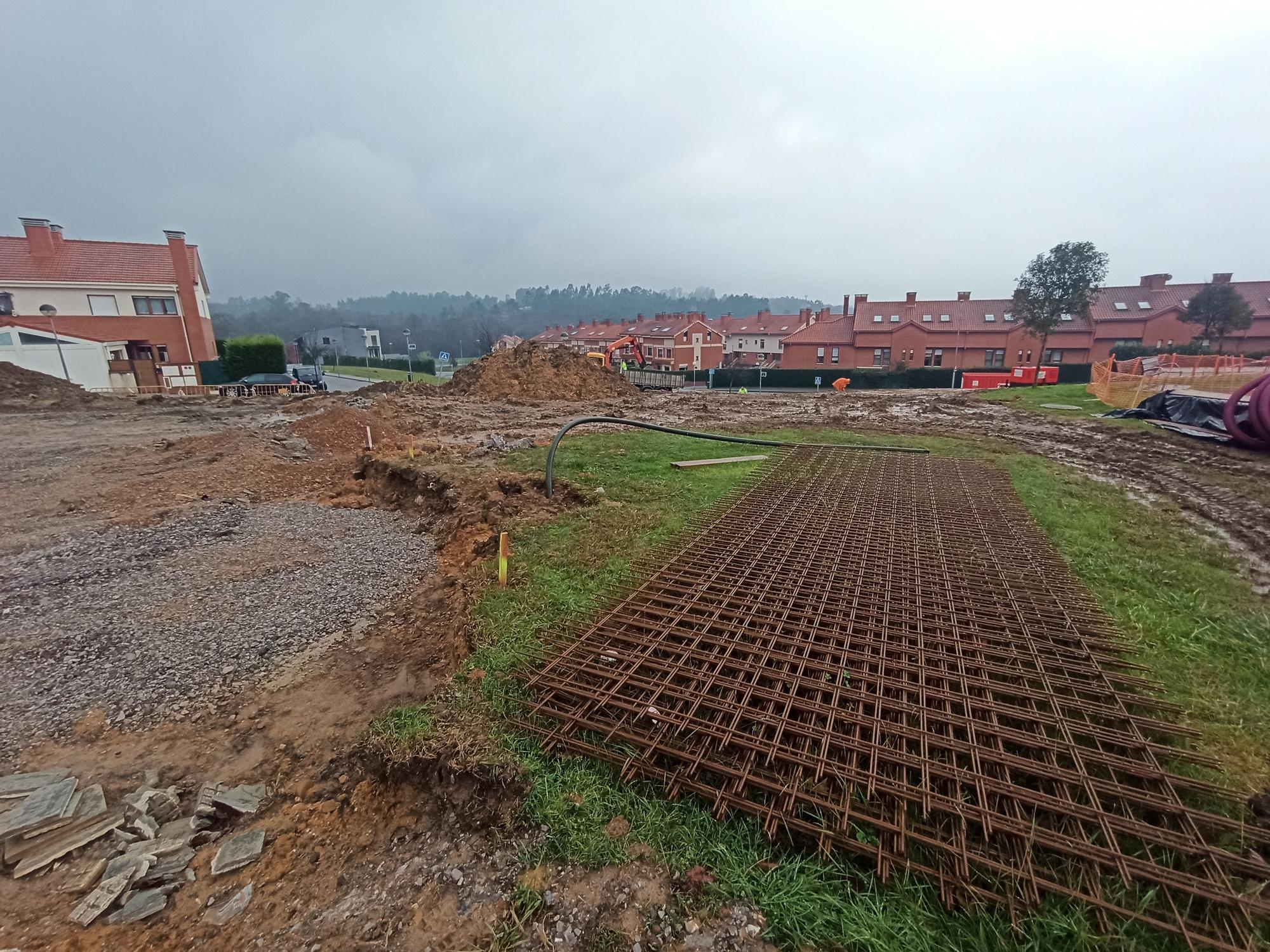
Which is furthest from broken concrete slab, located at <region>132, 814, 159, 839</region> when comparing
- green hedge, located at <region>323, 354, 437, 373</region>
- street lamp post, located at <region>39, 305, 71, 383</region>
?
green hedge, located at <region>323, 354, 437, 373</region>

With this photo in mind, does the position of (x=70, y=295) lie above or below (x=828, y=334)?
above

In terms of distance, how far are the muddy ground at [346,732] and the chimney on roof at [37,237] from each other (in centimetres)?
2538

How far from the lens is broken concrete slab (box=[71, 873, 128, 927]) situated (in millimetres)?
2361

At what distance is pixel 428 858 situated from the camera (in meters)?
2.40

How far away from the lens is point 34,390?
19.6 m

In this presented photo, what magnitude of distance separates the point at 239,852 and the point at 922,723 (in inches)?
141

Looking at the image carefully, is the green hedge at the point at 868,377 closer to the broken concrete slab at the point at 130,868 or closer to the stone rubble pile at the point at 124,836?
the stone rubble pile at the point at 124,836

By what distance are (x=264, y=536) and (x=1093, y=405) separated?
24.8 metres

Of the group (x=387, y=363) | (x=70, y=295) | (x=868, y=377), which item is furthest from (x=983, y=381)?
(x=387, y=363)

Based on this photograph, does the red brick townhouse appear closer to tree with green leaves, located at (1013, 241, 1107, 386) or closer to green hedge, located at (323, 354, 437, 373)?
tree with green leaves, located at (1013, 241, 1107, 386)

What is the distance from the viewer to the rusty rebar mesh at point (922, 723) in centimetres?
213

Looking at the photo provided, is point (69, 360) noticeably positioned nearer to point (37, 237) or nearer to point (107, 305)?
point (107, 305)

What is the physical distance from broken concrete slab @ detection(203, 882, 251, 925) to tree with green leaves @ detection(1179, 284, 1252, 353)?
2083 inches

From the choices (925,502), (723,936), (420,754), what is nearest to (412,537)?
(420,754)
